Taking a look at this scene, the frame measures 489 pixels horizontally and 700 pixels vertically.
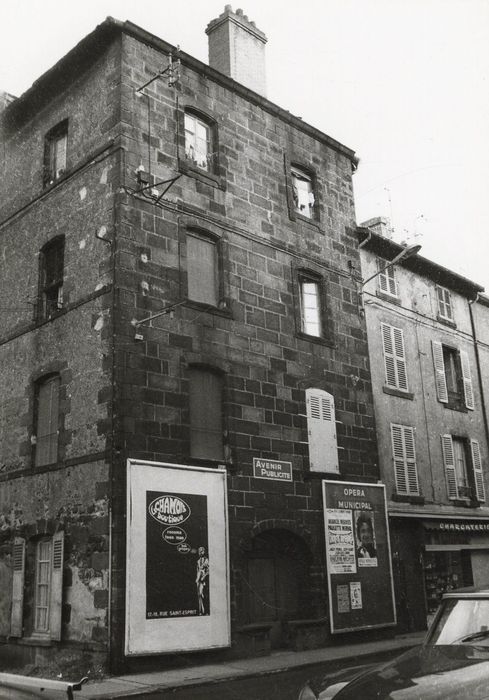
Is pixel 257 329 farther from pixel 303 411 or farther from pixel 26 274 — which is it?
pixel 26 274

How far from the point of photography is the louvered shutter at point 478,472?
2148 cm

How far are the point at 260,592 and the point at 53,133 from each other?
11248 mm

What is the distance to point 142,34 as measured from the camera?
15.5m

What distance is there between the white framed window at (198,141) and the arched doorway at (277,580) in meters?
8.12

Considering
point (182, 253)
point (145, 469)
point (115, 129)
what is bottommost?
point (145, 469)

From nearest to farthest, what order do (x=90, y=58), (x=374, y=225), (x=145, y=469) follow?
1. (x=145, y=469)
2. (x=90, y=58)
3. (x=374, y=225)

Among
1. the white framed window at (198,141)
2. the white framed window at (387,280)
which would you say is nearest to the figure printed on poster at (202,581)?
the white framed window at (198,141)

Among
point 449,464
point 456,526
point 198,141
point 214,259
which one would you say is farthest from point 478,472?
point 198,141

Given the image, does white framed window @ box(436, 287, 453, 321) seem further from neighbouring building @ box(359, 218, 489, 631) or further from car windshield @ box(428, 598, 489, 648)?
car windshield @ box(428, 598, 489, 648)

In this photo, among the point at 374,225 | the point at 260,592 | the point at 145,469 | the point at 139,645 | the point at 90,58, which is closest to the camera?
the point at 139,645

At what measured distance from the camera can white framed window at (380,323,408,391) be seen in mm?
19922


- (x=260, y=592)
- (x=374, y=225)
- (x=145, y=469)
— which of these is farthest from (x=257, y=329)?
(x=374, y=225)

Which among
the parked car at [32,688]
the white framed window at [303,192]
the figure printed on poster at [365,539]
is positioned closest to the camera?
the parked car at [32,688]

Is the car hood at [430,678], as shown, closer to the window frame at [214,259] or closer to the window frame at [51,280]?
the window frame at [214,259]
